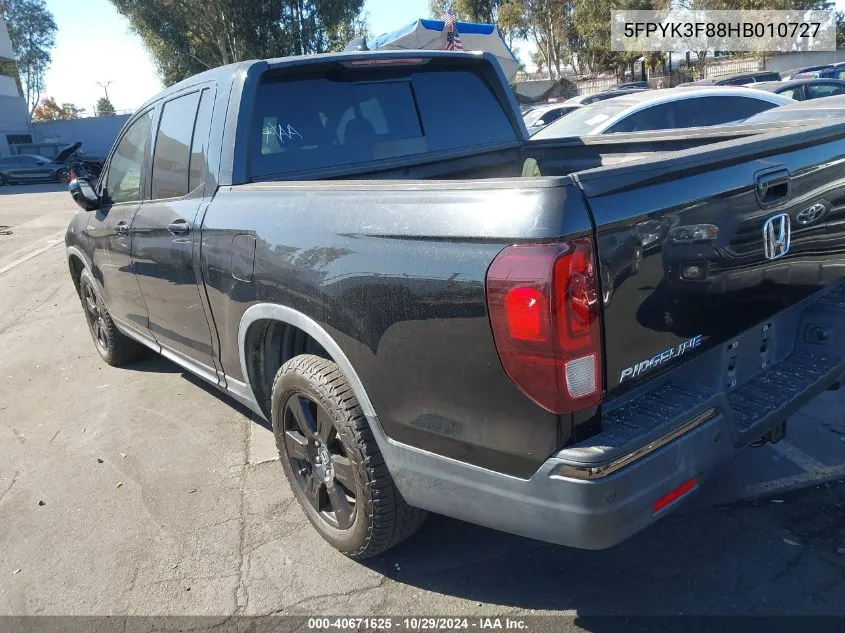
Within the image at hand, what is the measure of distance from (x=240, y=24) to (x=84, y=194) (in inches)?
1149

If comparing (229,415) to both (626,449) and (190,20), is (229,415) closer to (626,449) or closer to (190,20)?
(626,449)

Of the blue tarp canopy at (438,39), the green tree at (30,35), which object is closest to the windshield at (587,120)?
the blue tarp canopy at (438,39)

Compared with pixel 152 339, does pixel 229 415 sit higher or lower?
lower

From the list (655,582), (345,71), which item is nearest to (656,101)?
(345,71)

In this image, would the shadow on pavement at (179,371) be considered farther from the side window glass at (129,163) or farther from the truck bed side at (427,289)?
the truck bed side at (427,289)

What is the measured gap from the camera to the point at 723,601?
8.25 ft

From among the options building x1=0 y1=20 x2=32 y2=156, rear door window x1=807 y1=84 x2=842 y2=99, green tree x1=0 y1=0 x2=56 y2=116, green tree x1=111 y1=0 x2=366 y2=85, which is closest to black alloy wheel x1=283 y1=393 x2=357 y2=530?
rear door window x1=807 y1=84 x2=842 y2=99

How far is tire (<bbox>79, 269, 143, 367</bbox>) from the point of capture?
524cm

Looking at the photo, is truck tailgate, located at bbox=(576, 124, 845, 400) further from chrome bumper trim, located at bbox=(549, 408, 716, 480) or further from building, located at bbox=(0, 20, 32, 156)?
building, located at bbox=(0, 20, 32, 156)

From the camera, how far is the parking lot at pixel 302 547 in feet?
8.61

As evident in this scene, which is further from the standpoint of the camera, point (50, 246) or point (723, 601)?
point (50, 246)

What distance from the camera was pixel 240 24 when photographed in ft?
99.8

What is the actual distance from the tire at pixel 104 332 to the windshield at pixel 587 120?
543 centimetres

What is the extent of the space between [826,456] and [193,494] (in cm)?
319
